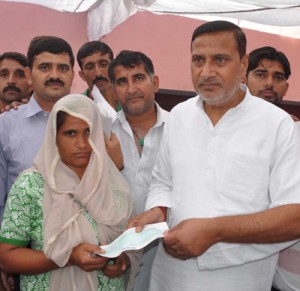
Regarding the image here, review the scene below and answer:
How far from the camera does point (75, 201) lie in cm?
214

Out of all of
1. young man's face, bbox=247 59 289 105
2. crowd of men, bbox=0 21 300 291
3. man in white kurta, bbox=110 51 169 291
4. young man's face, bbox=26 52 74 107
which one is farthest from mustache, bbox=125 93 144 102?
young man's face, bbox=247 59 289 105

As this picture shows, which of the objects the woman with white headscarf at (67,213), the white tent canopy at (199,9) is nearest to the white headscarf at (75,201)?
Answer: the woman with white headscarf at (67,213)

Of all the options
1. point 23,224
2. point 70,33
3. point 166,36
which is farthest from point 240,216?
point 166,36

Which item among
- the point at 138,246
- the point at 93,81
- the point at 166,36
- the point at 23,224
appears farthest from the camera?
the point at 166,36

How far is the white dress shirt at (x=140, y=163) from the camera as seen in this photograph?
2.77 meters

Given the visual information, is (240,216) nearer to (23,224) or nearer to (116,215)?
(116,215)

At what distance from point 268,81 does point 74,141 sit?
185cm

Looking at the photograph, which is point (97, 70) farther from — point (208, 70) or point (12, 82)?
point (208, 70)

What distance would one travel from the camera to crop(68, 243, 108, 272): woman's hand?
198 centimetres

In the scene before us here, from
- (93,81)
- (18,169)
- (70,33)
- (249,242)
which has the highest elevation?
(70,33)

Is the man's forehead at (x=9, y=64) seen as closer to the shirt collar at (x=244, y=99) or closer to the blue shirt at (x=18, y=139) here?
the blue shirt at (x=18, y=139)

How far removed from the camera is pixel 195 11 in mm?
4750

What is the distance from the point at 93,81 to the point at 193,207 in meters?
2.09

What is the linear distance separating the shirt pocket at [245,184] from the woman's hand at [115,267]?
54cm
